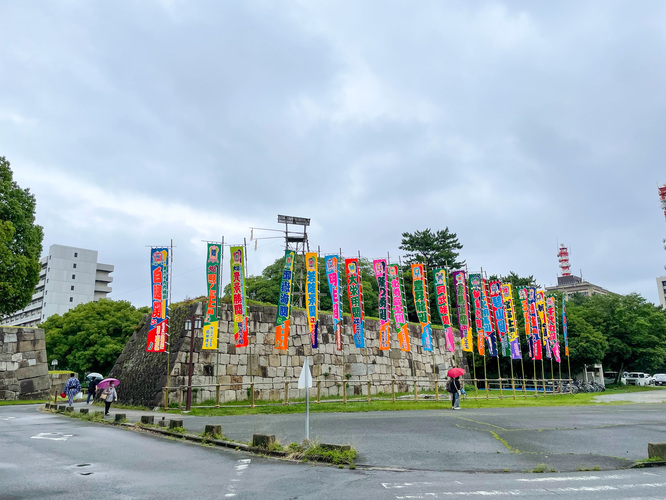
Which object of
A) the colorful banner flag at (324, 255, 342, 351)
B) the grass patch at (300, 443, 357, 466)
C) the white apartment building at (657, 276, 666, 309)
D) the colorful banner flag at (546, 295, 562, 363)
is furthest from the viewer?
the white apartment building at (657, 276, 666, 309)

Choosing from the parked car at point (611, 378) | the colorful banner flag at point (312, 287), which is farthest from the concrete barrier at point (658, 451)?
the parked car at point (611, 378)

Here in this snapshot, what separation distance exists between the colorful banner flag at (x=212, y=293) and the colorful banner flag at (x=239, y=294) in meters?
0.73

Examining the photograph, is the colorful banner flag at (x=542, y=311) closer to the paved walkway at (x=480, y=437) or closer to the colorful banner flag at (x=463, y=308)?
the colorful banner flag at (x=463, y=308)

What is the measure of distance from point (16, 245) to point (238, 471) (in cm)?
2638

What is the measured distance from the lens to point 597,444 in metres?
10.1

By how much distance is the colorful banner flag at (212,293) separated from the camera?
21406 mm

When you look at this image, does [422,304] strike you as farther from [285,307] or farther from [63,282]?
[63,282]

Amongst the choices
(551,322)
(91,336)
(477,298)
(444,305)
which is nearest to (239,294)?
(444,305)

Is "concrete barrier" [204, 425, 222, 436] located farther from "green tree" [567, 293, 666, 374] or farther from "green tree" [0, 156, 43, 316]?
"green tree" [567, 293, 666, 374]

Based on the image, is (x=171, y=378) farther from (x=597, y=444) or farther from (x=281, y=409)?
(x=597, y=444)

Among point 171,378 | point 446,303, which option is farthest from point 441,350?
point 171,378

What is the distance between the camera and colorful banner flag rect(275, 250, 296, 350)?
22719 millimetres

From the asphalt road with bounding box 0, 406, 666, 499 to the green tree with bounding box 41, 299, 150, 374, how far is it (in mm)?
37384

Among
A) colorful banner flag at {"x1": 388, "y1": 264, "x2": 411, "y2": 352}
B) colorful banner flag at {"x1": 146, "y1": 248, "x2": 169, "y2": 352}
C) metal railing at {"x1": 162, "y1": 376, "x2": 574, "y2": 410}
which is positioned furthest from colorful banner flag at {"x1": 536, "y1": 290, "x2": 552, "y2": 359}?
colorful banner flag at {"x1": 146, "y1": 248, "x2": 169, "y2": 352}
